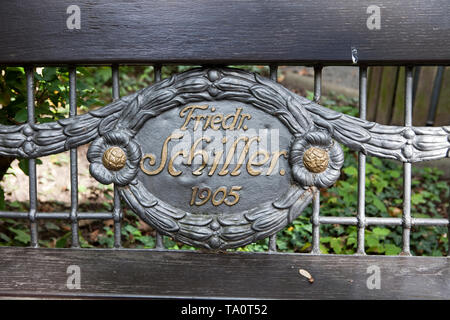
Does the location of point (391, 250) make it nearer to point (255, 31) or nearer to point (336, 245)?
point (336, 245)

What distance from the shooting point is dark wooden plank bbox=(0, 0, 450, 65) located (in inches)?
65.5

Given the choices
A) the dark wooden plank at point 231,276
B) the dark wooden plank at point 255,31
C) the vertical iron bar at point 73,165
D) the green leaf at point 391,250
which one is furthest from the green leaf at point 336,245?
the vertical iron bar at point 73,165

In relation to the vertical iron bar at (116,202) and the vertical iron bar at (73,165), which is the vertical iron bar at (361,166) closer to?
the vertical iron bar at (116,202)

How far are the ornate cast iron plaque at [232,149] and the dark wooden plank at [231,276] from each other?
0.11 meters

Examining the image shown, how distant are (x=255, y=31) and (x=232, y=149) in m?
0.44

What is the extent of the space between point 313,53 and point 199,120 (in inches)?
19.3

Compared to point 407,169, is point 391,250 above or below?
below

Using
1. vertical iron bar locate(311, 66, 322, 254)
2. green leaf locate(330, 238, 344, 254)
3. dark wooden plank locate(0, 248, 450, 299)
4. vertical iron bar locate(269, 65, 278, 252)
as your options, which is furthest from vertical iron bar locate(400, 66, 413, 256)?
green leaf locate(330, 238, 344, 254)

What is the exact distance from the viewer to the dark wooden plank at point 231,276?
1.75 m

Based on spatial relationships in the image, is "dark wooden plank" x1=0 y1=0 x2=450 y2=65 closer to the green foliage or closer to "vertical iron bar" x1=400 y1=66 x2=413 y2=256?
"vertical iron bar" x1=400 y1=66 x2=413 y2=256

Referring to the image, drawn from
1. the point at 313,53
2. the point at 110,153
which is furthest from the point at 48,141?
the point at 313,53

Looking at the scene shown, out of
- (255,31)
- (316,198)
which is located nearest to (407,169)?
(316,198)

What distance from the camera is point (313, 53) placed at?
1672 mm

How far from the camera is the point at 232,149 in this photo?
5.62 feet
